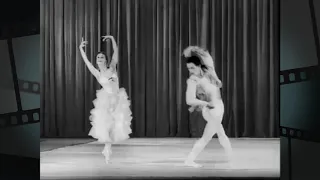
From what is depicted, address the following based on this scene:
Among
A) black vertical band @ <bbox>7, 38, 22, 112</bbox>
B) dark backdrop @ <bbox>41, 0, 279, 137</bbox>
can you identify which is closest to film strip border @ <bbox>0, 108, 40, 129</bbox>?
black vertical band @ <bbox>7, 38, 22, 112</bbox>

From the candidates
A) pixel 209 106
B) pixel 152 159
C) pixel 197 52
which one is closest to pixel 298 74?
pixel 209 106

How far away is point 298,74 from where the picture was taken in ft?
7.66

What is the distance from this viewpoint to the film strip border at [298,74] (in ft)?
7.52

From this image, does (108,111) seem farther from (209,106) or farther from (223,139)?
(223,139)

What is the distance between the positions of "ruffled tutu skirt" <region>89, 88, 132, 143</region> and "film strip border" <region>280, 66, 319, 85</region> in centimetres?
191

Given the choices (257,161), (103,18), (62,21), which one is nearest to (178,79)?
(103,18)

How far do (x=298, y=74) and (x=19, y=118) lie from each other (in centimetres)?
139

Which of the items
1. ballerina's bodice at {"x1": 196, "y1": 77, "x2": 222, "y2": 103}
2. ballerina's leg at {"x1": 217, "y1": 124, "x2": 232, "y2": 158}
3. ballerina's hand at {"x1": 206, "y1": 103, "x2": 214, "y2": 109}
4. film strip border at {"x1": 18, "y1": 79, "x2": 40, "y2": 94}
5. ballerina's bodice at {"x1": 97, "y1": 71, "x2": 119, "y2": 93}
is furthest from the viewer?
ballerina's bodice at {"x1": 97, "y1": 71, "x2": 119, "y2": 93}

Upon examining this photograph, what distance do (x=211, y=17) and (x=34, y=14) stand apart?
12.6 ft

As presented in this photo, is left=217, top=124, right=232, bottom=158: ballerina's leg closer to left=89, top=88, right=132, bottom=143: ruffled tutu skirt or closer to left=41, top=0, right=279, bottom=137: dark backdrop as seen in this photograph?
left=89, top=88, right=132, bottom=143: ruffled tutu skirt

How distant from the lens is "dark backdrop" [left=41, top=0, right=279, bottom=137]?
5938 millimetres

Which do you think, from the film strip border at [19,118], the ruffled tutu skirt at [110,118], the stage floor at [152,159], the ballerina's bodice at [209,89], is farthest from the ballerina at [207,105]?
the film strip border at [19,118]

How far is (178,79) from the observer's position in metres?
5.99

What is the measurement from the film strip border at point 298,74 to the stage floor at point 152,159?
4.17ft
